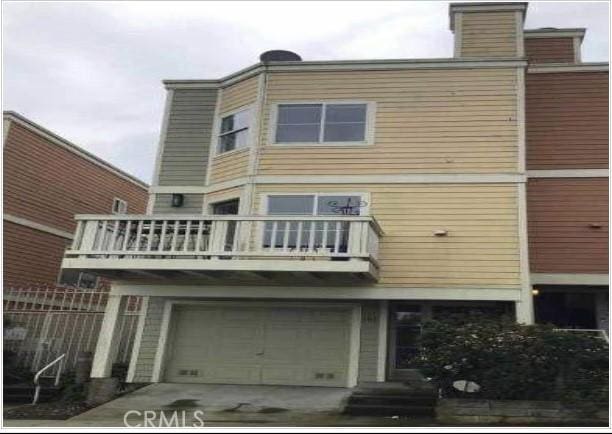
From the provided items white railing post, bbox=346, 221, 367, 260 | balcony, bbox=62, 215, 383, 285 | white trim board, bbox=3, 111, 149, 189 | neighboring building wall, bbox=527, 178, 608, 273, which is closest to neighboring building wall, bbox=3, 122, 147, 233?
white trim board, bbox=3, 111, 149, 189

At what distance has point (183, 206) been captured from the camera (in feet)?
40.9

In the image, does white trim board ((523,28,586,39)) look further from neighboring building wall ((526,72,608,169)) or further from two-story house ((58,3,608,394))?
neighboring building wall ((526,72,608,169))

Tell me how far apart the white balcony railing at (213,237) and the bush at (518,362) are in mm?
2037

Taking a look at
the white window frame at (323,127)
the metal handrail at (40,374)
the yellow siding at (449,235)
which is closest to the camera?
the metal handrail at (40,374)

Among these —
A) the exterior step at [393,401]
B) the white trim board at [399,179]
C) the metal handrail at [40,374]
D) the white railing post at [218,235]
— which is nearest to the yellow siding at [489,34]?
the white trim board at [399,179]

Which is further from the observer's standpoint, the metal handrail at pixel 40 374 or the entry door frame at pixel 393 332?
the entry door frame at pixel 393 332

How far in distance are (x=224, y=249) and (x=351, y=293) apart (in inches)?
98.5

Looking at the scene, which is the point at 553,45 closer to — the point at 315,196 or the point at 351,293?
the point at 315,196

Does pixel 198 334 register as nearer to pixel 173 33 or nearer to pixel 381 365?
pixel 381 365

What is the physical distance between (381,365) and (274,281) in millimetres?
2553

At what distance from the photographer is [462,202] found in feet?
36.2

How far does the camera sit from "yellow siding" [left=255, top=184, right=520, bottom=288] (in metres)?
10.5

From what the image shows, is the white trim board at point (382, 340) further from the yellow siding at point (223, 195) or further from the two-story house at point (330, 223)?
the yellow siding at point (223, 195)

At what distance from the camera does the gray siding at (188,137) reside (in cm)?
1269
